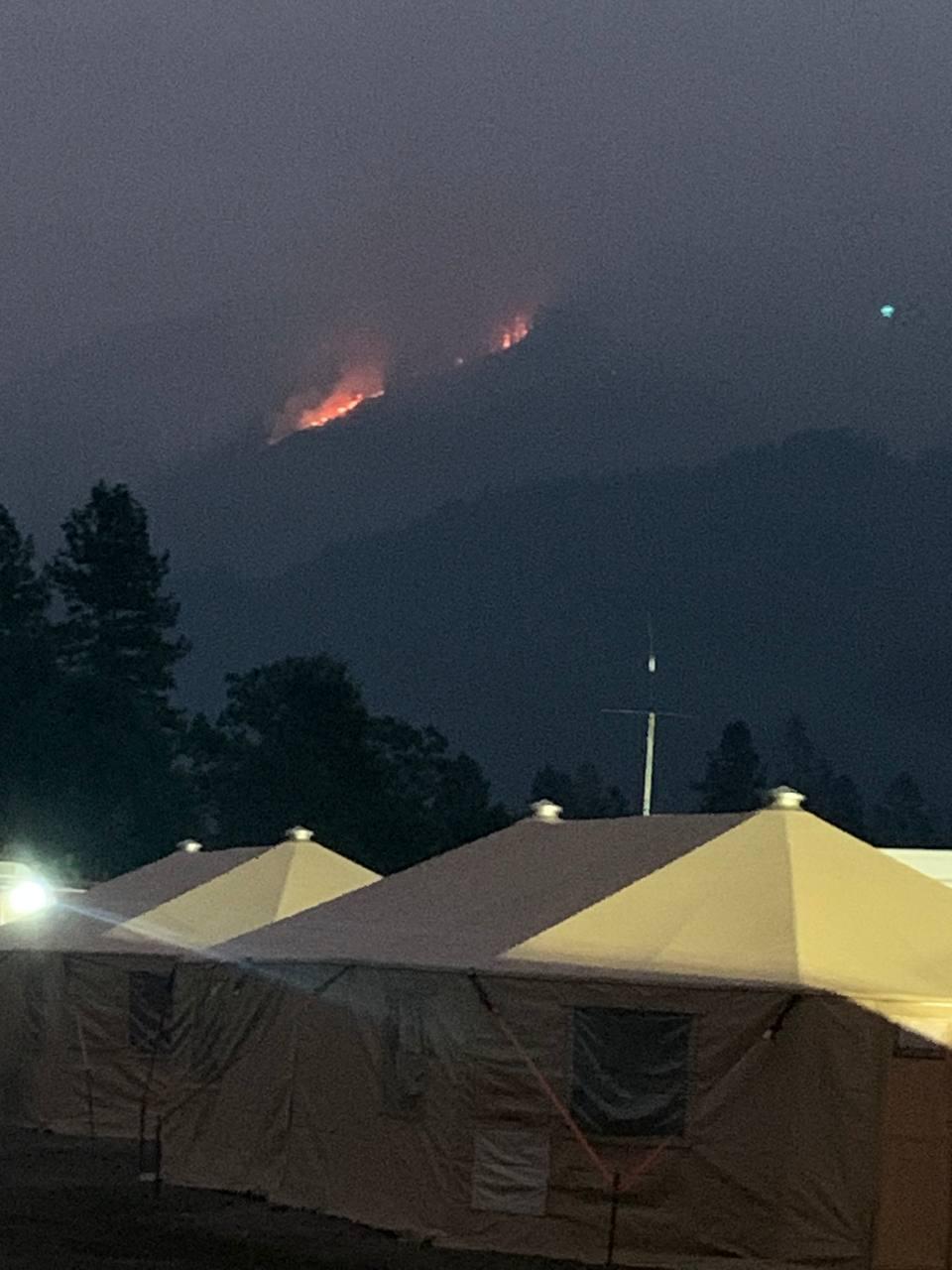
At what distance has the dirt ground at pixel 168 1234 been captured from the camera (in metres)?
16.9

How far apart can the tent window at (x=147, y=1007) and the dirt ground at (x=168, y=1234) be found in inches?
185

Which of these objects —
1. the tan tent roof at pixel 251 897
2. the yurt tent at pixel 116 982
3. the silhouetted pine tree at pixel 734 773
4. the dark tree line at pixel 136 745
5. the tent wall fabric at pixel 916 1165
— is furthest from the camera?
the silhouetted pine tree at pixel 734 773

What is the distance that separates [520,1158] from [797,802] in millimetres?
4281

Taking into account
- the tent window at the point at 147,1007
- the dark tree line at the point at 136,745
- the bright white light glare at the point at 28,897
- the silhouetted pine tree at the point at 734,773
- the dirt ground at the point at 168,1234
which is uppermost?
the silhouetted pine tree at the point at 734,773

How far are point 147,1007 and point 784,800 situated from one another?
1099cm

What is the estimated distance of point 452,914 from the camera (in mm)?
20375

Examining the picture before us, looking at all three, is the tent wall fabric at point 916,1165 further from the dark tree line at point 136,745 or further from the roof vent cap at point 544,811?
the dark tree line at point 136,745

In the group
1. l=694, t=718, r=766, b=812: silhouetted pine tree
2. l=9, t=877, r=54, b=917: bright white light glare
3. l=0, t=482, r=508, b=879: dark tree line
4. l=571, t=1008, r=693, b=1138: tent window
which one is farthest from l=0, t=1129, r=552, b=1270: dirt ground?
l=694, t=718, r=766, b=812: silhouetted pine tree

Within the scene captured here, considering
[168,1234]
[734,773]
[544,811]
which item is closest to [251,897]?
[544,811]

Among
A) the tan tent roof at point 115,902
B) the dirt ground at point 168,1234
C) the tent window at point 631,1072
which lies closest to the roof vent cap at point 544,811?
the dirt ground at point 168,1234

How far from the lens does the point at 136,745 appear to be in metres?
69.6

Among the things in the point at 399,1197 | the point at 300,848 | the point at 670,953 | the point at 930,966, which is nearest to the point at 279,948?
the point at 399,1197

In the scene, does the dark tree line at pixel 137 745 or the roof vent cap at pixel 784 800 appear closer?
the roof vent cap at pixel 784 800

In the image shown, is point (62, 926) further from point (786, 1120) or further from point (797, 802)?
point (786, 1120)
